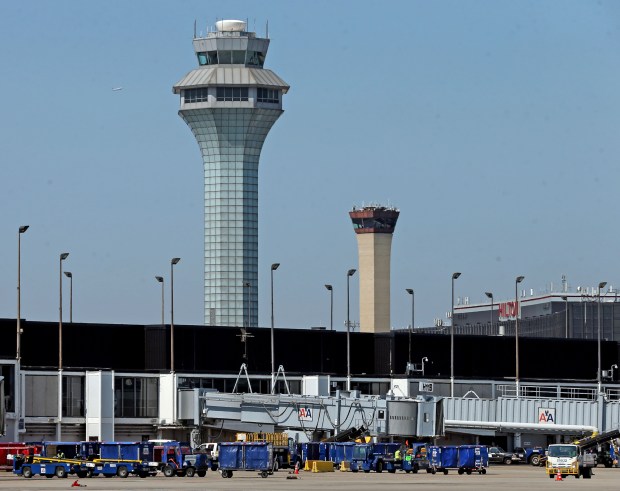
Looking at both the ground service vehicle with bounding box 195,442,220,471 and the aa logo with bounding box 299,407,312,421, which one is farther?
the aa logo with bounding box 299,407,312,421

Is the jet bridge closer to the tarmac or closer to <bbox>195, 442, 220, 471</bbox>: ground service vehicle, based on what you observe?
<bbox>195, 442, 220, 471</bbox>: ground service vehicle

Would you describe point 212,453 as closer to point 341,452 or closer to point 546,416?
point 341,452

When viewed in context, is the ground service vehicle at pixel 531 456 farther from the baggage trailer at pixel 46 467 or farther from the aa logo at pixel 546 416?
the baggage trailer at pixel 46 467

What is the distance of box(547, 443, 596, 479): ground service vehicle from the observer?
10281 centimetres

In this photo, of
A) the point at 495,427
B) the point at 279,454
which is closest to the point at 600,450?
the point at 495,427

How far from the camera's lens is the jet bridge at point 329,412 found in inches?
4828

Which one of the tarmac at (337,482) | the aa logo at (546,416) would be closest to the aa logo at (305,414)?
the tarmac at (337,482)

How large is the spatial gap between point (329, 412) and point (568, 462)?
27.1 m

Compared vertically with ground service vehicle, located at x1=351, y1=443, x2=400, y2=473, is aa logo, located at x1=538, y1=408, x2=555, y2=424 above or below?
above

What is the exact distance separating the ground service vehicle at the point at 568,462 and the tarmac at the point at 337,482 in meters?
0.85

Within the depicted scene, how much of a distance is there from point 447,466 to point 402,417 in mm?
11841

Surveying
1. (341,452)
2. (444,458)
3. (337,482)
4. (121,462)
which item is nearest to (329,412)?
(341,452)

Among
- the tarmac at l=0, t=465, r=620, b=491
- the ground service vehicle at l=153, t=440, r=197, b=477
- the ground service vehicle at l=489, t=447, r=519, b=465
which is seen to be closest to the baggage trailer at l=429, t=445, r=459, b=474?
the tarmac at l=0, t=465, r=620, b=491

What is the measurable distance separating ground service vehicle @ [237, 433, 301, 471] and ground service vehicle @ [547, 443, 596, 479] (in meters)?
17.9
